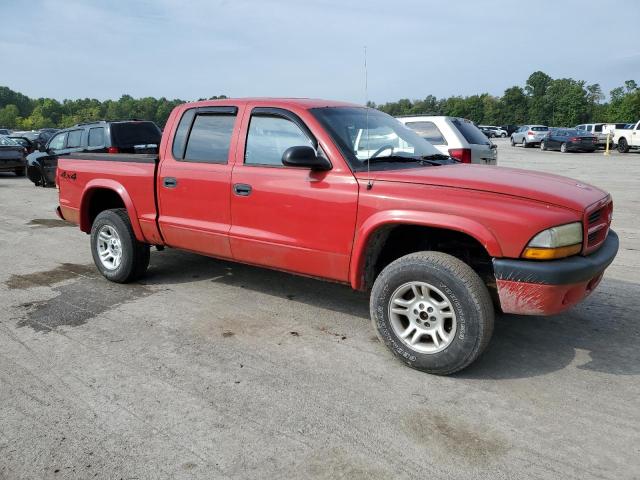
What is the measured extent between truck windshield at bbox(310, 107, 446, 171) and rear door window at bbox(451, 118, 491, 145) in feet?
15.1

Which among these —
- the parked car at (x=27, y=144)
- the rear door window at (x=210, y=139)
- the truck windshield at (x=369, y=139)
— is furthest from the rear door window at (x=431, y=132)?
the parked car at (x=27, y=144)

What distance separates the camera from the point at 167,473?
2.54 metres

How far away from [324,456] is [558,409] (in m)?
1.41

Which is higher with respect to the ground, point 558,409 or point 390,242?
point 390,242

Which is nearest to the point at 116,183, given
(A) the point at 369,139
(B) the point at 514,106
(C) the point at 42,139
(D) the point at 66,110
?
(A) the point at 369,139

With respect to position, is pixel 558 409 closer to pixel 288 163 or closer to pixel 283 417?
pixel 283 417

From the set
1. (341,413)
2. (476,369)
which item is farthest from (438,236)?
(341,413)

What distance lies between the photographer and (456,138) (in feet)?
28.9

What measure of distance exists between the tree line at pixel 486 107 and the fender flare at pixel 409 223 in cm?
6962

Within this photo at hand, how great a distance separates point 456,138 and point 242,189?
546 centimetres

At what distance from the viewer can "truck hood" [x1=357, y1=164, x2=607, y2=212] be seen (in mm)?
3297

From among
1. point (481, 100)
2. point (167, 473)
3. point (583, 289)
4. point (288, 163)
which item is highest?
point (481, 100)

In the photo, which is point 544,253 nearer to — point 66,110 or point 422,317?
point 422,317

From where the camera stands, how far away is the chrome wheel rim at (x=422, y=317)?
346 cm
